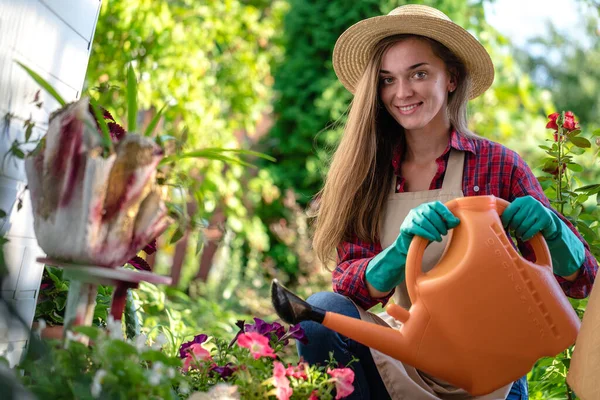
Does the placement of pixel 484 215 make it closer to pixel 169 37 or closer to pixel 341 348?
pixel 341 348

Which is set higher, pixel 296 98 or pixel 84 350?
pixel 296 98

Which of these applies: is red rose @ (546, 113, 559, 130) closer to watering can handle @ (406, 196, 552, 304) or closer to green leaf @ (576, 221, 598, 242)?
green leaf @ (576, 221, 598, 242)

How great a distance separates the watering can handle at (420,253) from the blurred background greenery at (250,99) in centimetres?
251

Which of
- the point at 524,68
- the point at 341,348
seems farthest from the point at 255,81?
the point at 524,68

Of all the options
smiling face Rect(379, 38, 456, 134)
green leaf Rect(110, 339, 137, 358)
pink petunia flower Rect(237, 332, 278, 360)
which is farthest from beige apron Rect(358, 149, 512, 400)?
green leaf Rect(110, 339, 137, 358)

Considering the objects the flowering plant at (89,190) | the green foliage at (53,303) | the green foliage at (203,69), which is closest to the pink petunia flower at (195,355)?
the green foliage at (53,303)

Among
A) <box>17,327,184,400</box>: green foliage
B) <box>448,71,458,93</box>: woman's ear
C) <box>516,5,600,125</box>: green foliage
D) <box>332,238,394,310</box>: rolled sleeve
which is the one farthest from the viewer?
<box>516,5,600,125</box>: green foliage

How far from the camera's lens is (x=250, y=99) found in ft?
16.1

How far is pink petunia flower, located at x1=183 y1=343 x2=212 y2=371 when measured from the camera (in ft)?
4.39

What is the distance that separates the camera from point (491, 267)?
4.27 feet

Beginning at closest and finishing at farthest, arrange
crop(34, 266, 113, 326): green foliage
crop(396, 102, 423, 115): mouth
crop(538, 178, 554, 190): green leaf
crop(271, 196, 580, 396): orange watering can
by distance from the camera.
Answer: crop(271, 196, 580, 396): orange watering can, crop(34, 266, 113, 326): green foliage, crop(396, 102, 423, 115): mouth, crop(538, 178, 554, 190): green leaf

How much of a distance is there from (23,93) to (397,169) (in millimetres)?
1018

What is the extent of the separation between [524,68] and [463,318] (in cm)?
1455

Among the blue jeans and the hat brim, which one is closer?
the blue jeans
